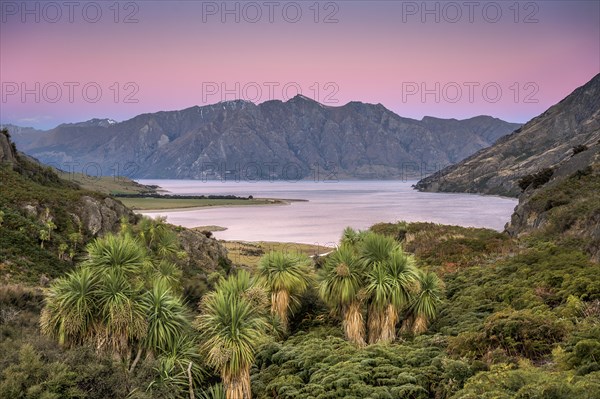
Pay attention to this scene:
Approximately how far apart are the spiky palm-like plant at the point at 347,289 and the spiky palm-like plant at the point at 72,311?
31.3 ft

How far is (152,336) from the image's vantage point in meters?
15.6

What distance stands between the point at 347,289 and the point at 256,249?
200 ft

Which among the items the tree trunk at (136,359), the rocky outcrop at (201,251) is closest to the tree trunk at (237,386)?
the tree trunk at (136,359)

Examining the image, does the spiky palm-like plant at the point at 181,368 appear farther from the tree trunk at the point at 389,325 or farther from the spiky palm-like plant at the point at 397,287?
the spiky palm-like plant at the point at 397,287

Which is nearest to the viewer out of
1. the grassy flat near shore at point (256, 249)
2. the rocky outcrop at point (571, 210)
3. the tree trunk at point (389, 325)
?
the tree trunk at point (389, 325)

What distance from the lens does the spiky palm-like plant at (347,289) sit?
20125mm

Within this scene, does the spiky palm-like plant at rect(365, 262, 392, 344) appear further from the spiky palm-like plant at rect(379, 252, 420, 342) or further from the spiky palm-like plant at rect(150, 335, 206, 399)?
the spiky palm-like plant at rect(150, 335, 206, 399)

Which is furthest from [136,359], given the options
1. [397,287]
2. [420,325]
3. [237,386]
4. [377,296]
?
[420,325]

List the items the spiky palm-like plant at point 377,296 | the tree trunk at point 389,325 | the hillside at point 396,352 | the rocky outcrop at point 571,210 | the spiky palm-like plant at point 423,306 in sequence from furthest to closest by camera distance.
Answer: the rocky outcrop at point 571,210, the spiky palm-like plant at point 423,306, the tree trunk at point 389,325, the spiky palm-like plant at point 377,296, the hillside at point 396,352

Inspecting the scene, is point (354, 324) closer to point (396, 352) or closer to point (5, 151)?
point (396, 352)

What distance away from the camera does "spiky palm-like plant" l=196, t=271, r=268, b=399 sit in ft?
48.1

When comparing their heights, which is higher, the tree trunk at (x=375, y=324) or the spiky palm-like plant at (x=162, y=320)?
Answer: the spiky palm-like plant at (x=162, y=320)

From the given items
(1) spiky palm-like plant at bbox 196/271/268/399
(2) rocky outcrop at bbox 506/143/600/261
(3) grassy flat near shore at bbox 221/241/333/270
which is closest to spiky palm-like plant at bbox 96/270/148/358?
(1) spiky palm-like plant at bbox 196/271/268/399

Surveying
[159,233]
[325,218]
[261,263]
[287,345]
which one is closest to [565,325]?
[287,345]
